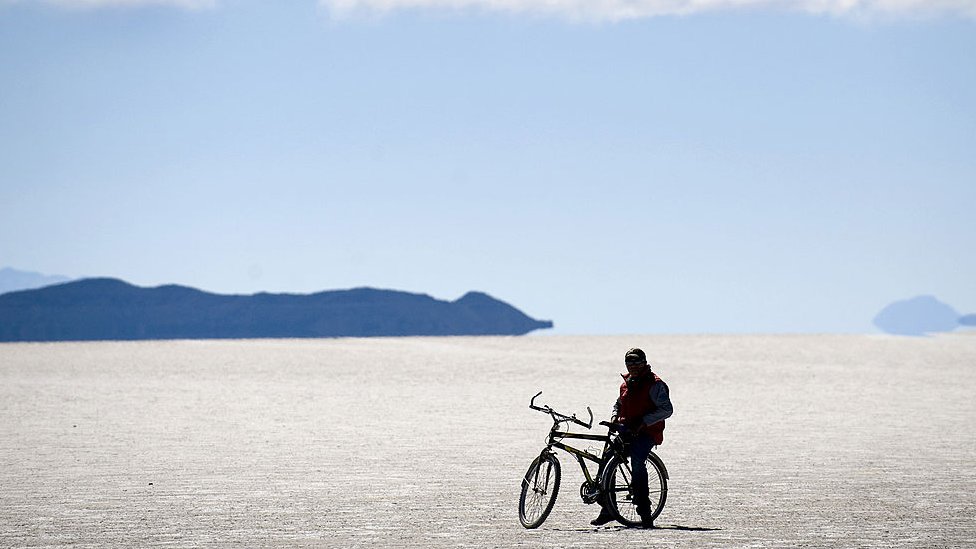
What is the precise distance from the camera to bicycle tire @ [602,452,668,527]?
34.4 feet

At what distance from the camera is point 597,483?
1056 cm

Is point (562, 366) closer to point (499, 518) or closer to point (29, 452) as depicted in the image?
point (29, 452)

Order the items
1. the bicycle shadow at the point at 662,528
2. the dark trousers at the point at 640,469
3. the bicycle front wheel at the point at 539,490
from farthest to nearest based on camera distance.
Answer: the dark trousers at the point at 640,469
the bicycle front wheel at the point at 539,490
the bicycle shadow at the point at 662,528

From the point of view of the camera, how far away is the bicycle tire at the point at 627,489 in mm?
10484

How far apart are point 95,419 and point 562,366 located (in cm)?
2221

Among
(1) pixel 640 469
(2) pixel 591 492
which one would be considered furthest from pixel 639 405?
(2) pixel 591 492

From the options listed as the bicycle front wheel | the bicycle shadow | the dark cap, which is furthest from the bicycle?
the dark cap

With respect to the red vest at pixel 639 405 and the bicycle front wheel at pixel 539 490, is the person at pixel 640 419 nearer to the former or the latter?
the red vest at pixel 639 405

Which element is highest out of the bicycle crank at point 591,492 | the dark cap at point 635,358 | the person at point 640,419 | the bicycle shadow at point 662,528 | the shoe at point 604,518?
the dark cap at point 635,358

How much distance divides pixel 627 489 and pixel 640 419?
0.73 meters

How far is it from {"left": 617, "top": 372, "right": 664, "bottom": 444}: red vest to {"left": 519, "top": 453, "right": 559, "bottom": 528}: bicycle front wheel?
0.84 metres

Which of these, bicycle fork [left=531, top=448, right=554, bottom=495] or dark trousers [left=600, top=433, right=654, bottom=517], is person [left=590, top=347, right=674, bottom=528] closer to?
dark trousers [left=600, top=433, right=654, bottom=517]

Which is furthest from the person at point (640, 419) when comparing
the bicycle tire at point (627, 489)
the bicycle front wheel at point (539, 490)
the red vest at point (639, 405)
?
the bicycle front wheel at point (539, 490)

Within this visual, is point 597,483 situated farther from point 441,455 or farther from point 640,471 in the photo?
point 441,455
